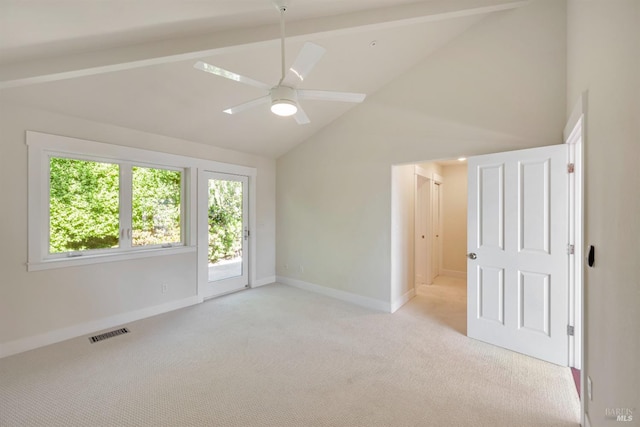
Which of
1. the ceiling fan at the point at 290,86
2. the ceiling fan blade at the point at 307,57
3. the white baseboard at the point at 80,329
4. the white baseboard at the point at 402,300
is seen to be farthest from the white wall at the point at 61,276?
the white baseboard at the point at 402,300

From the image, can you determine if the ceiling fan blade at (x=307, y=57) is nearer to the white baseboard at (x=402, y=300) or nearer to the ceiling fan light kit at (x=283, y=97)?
the ceiling fan light kit at (x=283, y=97)

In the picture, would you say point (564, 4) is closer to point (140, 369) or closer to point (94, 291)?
point (140, 369)

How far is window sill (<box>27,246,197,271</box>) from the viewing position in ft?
9.37

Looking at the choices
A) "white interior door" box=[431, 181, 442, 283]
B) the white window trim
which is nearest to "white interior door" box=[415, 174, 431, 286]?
"white interior door" box=[431, 181, 442, 283]

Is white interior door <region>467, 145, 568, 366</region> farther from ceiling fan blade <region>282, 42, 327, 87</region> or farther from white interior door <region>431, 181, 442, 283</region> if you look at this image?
white interior door <region>431, 181, 442, 283</region>

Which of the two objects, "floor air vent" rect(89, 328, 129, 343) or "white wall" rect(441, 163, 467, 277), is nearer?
"floor air vent" rect(89, 328, 129, 343)

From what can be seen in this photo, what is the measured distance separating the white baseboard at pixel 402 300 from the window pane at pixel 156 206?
10.8ft

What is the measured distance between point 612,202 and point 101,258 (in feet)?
14.7

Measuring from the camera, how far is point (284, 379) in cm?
229

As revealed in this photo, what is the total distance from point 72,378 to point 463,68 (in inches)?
194

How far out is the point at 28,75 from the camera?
6.99 feet

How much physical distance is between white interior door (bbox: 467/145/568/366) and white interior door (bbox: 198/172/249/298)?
3.56 m

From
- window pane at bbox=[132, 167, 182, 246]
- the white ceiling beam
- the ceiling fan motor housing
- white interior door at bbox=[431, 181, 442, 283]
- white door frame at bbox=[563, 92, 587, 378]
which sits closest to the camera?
the ceiling fan motor housing

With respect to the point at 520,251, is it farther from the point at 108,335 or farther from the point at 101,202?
the point at 101,202
